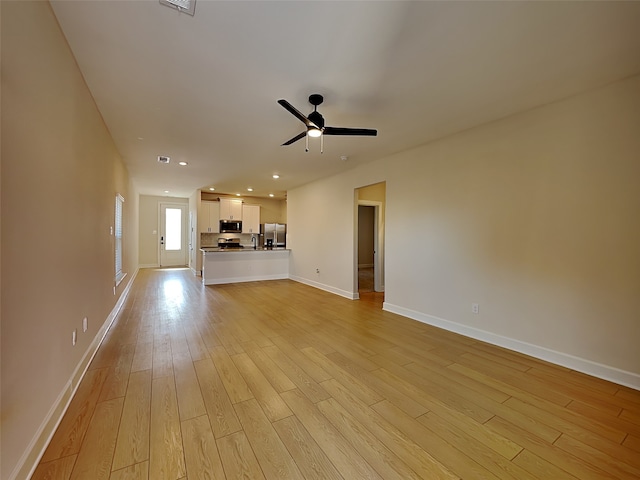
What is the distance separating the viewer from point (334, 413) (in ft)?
6.38

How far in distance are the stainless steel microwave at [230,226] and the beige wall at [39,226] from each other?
21.6 ft

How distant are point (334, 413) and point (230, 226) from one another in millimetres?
8092

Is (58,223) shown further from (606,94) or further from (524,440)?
(606,94)

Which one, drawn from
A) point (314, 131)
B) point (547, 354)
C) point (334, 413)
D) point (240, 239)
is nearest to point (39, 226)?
point (314, 131)

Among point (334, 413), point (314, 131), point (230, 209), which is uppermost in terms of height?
point (314, 131)

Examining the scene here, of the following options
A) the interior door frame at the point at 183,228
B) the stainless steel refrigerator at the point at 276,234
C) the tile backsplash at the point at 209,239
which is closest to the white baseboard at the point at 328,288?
the stainless steel refrigerator at the point at 276,234

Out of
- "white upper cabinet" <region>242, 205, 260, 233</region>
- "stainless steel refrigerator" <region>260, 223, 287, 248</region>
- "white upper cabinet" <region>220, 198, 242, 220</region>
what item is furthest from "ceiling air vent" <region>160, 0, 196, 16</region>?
"white upper cabinet" <region>242, 205, 260, 233</region>

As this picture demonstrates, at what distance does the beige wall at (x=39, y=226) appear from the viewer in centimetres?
128

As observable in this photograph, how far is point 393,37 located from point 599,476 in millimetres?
2914

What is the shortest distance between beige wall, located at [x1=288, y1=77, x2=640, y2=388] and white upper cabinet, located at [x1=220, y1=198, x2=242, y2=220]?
6328 millimetres

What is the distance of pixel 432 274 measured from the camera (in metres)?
3.91

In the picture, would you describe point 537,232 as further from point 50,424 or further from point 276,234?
point 276,234

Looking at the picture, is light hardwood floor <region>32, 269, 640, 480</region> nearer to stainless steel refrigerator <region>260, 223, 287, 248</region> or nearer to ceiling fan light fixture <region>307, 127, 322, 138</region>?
ceiling fan light fixture <region>307, 127, 322, 138</region>

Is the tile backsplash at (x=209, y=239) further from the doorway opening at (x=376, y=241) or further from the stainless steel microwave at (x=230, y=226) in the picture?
the doorway opening at (x=376, y=241)
